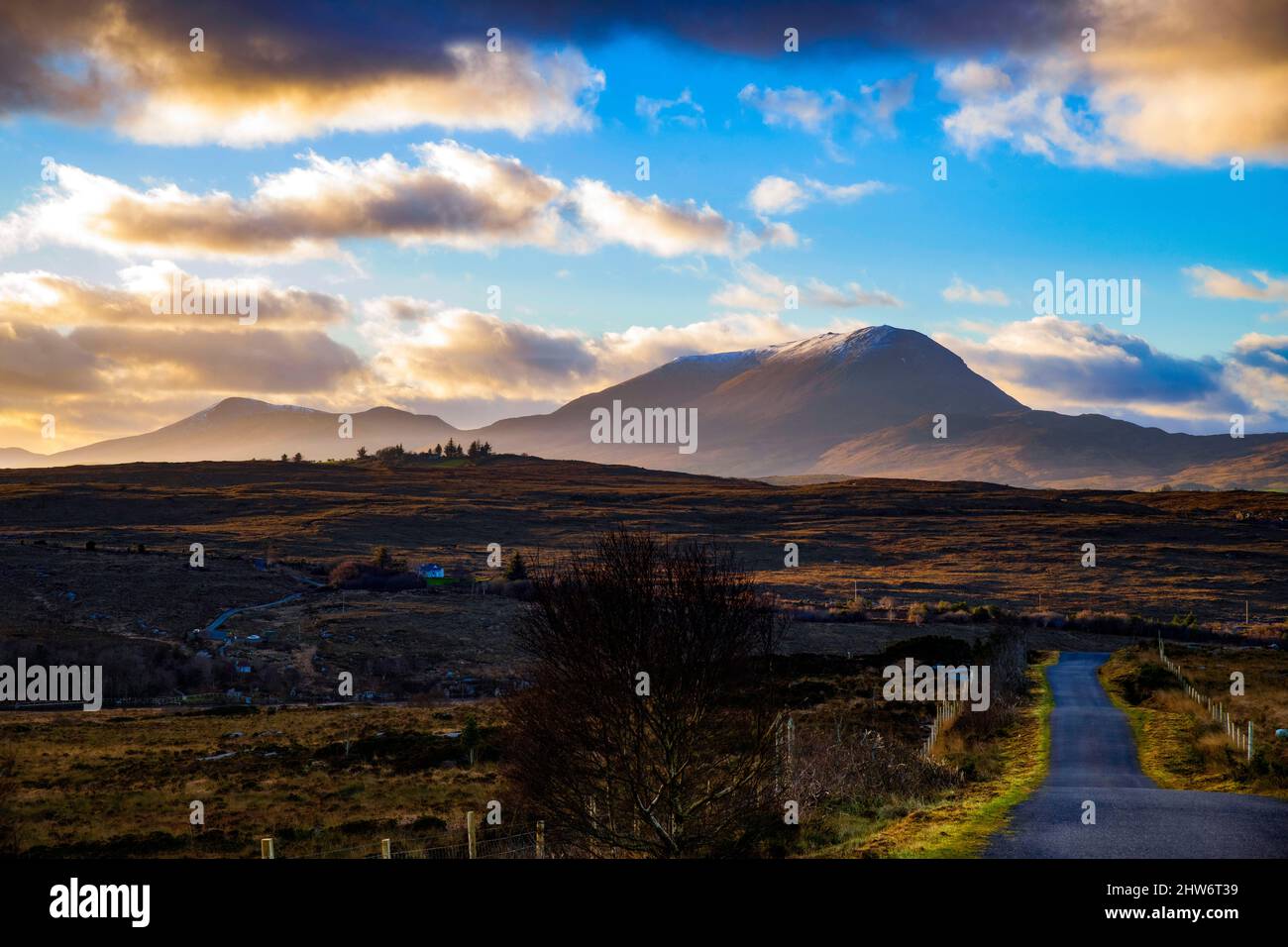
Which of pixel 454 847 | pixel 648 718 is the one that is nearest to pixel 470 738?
pixel 454 847

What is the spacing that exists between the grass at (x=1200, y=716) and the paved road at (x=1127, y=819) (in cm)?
123

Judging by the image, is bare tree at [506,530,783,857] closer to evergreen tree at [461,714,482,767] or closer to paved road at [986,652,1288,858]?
paved road at [986,652,1288,858]

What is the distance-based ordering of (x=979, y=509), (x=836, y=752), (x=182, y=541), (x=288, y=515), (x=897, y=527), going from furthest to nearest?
(x=979, y=509)
(x=897, y=527)
(x=288, y=515)
(x=182, y=541)
(x=836, y=752)

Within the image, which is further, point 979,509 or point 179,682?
point 979,509

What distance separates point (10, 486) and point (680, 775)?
185434mm

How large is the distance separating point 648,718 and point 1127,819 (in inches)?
367

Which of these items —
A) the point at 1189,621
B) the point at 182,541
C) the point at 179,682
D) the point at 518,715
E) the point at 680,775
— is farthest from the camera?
the point at 182,541

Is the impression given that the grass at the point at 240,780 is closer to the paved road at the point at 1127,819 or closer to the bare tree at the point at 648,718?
the bare tree at the point at 648,718

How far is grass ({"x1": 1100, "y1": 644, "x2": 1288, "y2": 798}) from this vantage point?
994 inches

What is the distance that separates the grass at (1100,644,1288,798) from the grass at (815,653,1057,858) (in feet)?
10.7

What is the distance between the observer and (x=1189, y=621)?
8369 centimetres

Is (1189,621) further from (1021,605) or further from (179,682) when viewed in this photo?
(179,682)
